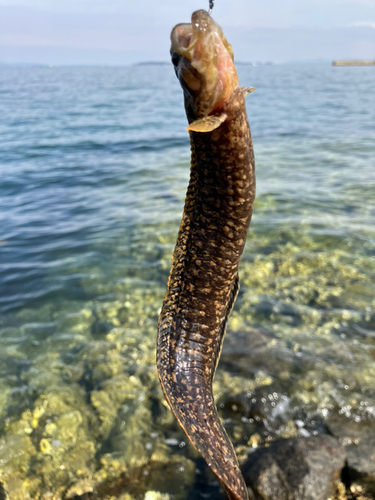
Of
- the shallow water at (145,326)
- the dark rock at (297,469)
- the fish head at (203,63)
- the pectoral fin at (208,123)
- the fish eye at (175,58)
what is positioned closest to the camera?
the pectoral fin at (208,123)

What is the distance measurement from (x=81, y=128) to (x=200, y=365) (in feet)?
76.4

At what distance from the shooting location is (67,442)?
4617 mm

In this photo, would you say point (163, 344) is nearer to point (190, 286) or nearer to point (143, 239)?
point (190, 286)

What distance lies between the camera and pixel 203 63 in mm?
2182

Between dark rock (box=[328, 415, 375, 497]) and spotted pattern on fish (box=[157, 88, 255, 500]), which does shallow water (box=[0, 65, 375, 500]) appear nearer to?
dark rock (box=[328, 415, 375, 497])

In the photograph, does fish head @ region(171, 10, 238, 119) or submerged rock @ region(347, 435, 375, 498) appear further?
submerged rock @ region(347, 435, 375, 498)

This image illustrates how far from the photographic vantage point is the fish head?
2.19m

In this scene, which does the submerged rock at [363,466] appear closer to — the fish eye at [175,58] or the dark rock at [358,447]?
the dark rock at [358,447]

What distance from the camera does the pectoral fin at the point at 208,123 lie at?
203 cm

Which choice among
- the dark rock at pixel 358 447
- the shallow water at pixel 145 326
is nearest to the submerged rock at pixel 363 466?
the dark rock at pixel 358 447

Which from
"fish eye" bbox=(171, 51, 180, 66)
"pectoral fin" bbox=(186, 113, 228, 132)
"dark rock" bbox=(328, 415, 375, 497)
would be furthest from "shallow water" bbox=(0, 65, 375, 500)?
"fish eye" bbox=(171, 51, 180, 66)

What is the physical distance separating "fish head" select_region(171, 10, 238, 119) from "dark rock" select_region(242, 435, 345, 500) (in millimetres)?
3267

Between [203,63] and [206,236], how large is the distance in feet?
3.37

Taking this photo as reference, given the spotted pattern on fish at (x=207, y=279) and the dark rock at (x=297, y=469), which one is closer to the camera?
the spotted pattern on fish at (x=207, y=279)
